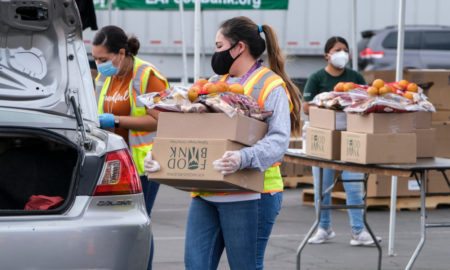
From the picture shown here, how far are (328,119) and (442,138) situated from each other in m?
3.92

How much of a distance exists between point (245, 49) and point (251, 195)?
0.74 metres

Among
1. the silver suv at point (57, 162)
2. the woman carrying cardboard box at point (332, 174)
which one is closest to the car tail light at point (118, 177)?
the silver suv at point (57, 162)

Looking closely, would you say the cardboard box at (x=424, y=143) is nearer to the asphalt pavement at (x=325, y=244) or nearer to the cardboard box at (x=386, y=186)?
the asphalt pavement at (x=325, y=244)

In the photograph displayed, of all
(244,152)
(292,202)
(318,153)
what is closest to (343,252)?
(318,153)

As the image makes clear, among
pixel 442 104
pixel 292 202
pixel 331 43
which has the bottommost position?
pixel 292 202

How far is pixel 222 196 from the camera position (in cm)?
443

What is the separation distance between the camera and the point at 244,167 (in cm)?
425

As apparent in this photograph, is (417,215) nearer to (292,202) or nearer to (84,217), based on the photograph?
(292,202)

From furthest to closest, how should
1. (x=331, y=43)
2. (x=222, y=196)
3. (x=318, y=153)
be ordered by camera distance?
1. (x=331, y=43)
2. (x=318, y=153)
3. (x=222, y=196)

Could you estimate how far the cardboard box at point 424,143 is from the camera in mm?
6879

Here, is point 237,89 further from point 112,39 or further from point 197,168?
point 112,39

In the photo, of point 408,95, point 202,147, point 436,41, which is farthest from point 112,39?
point 436,41

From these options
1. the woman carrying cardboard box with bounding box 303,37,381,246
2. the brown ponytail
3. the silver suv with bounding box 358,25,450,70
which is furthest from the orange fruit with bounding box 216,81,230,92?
the silver suv with bounding box 358,25,450,70

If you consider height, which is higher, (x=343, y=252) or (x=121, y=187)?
(x=121, y=187)
